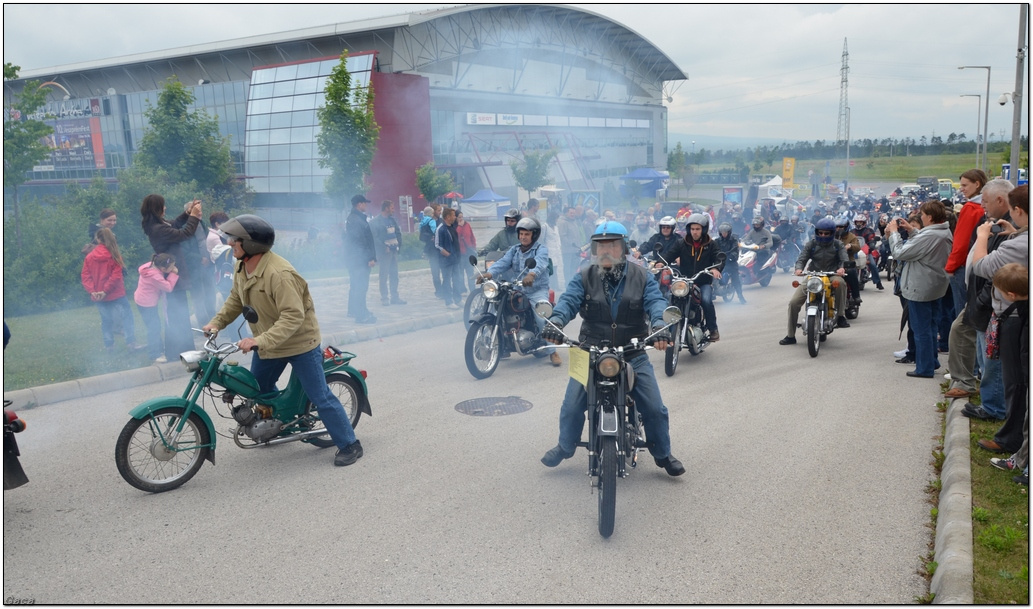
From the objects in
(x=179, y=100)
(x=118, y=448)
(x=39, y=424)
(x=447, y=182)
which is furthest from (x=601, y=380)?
(x=447, y=182)

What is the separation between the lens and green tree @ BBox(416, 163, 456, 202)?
43.8 m

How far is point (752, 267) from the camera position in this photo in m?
18.3

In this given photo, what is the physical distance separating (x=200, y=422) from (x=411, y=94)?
42.9 m

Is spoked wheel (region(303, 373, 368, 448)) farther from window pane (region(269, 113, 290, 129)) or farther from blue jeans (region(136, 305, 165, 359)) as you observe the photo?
window pane (region(269, 113, 290, 129))

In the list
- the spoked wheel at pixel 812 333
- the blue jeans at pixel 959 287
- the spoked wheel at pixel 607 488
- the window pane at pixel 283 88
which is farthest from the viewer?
the window pane at pixel 283 88

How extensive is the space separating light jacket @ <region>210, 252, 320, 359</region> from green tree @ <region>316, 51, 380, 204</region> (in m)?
17.7

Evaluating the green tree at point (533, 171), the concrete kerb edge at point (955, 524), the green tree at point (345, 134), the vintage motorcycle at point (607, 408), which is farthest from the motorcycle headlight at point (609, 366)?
the green tree at point (533, 171)

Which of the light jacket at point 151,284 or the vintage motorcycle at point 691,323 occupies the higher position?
the light jacket at point 151,284

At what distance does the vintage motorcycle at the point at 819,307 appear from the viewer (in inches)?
382

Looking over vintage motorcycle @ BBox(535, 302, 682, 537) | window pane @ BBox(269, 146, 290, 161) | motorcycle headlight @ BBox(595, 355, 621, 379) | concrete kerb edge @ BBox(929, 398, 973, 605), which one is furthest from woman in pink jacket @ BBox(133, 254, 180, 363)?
window pane @ BBox(269, 146, 290, 161)

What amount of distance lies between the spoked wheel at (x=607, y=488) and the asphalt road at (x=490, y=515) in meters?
0.11

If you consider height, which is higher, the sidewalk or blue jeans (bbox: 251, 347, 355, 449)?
blue jeans (bbox: 251, 347, 355, 449)

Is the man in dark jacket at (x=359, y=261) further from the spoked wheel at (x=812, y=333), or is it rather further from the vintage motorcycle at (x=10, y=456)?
the vintage motorcycle at (x=10, y=456)

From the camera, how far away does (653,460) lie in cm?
600
